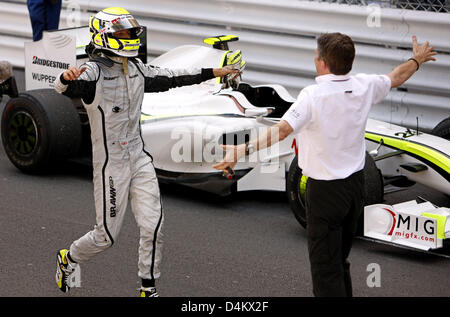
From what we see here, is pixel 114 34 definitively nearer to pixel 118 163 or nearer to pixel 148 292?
pixel 118 163

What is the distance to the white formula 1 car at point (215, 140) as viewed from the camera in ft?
18.3

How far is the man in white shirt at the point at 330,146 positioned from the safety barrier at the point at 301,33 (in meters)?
4.49

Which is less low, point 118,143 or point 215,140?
point 118,143

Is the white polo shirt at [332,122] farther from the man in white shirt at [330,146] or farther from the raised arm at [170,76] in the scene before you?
the raised arm at [170,76]

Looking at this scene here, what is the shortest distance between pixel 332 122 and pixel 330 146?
0.39 feet

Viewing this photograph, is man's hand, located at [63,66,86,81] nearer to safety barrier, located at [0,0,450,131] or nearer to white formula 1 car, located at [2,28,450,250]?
white formula 1 car, located at [2,28,450,250]

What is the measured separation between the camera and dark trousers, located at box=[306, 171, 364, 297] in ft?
13.0

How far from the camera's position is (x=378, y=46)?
28.3ft

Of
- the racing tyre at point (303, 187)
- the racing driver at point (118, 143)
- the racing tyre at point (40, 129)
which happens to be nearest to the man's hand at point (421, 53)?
the racing tyre at point (303, 187)

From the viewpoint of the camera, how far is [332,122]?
154 inches

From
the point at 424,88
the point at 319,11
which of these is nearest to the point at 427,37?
the point at 424,88

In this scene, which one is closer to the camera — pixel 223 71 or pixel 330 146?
pixel 330 146

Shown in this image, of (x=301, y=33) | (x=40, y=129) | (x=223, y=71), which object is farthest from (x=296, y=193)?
(x=301, y=33)

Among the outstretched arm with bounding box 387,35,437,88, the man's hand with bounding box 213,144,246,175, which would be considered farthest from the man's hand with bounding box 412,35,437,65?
the man's hand with bounding box 213,144,246,175
